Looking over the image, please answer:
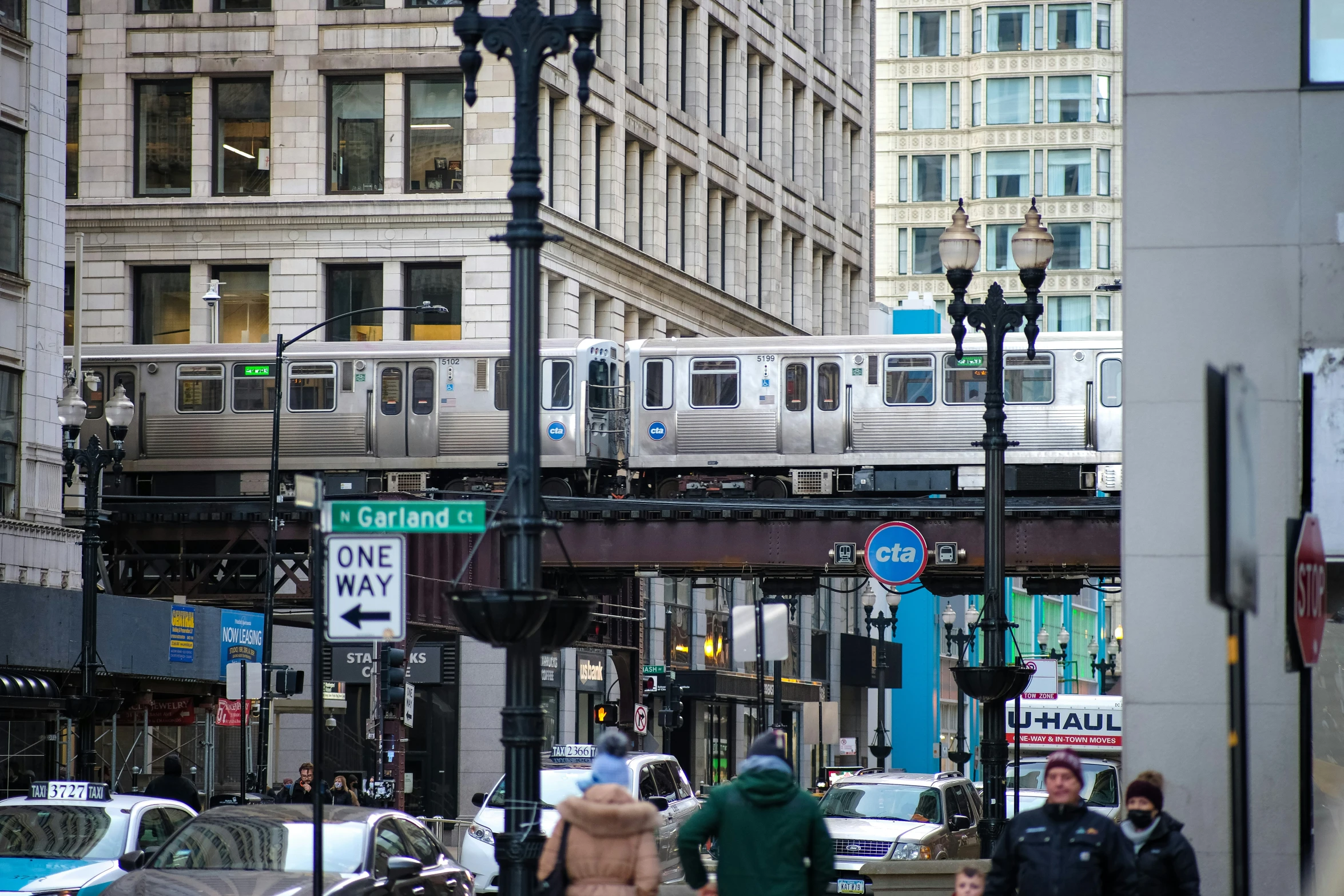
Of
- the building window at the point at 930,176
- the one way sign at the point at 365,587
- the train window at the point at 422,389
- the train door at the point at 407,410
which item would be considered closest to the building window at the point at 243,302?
the train door at the point at 407,410

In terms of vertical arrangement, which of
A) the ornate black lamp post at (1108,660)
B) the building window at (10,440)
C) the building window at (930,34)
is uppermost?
the building window at (930,34)

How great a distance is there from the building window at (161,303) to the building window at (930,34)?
201 ft

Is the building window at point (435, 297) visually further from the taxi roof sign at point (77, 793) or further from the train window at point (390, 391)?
the taxi roof sign at point (77, 793)

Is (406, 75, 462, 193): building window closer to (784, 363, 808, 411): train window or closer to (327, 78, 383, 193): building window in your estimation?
(327, 78, 383, 193): building window

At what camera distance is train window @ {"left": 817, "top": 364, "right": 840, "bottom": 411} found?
43.9 meters

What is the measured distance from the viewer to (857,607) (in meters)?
82.7

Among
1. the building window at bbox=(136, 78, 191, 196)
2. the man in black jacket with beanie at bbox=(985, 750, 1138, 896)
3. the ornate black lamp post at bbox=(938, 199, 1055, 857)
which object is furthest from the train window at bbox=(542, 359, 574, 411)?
the man in black jacket with beanie at bbox=(985, 750, 1138, 896)

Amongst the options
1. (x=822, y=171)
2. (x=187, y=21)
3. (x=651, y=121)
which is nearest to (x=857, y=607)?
(x=822, y=171)

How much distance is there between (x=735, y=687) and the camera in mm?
67250

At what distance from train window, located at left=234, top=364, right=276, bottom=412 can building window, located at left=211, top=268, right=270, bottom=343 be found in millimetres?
9549

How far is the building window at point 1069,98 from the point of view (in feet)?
359

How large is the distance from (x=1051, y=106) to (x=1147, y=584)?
99.3 meters

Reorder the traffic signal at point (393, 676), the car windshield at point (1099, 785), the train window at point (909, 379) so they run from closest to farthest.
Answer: the car windshield at point (1099, 785) < the traffic signal at point (393, 676) < the train window at point (909, 379)

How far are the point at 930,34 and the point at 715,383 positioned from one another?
232ft
